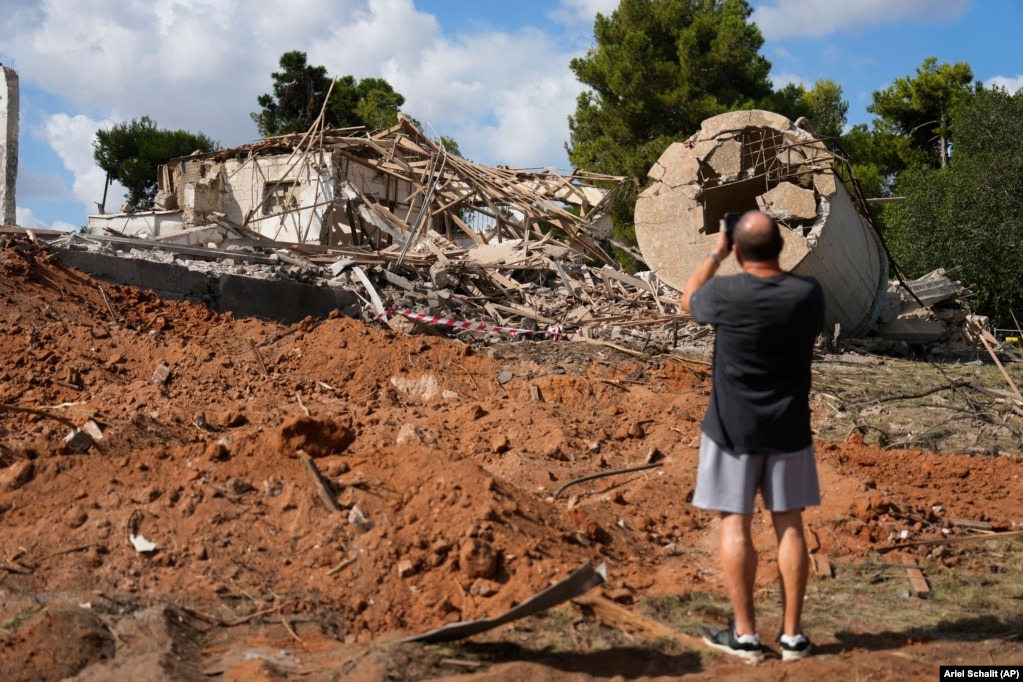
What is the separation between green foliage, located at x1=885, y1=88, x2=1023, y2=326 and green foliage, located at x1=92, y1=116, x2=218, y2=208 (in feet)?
87.5

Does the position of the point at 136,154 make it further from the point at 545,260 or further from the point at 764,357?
the point at 764,357

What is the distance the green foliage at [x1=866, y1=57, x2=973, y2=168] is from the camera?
3158 cm

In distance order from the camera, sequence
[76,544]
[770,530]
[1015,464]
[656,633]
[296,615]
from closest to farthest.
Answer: [656,633]
[296,615]
[76,544]
[770,530]
[1015,464]

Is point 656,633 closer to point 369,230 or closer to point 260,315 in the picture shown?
point 260,315

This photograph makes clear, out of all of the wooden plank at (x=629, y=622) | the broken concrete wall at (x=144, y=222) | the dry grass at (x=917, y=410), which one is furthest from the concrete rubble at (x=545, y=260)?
the broken concrete wall at (x=144, y=222)

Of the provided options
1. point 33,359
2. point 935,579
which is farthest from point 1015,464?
point 33,359

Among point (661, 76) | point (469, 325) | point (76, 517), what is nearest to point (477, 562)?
point (76, 517)

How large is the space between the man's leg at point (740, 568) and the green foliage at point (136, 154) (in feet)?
124

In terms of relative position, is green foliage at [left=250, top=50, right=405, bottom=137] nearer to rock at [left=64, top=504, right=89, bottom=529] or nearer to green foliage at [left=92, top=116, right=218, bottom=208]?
green foliage at [left=92, top=116, right=218, bottom=208]

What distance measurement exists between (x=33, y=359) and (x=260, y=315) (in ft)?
11.6

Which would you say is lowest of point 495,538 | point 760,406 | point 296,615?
point 296,615

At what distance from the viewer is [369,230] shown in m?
17.5

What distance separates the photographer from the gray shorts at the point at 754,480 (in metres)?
3.72

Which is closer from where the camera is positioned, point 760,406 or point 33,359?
point 760,406
